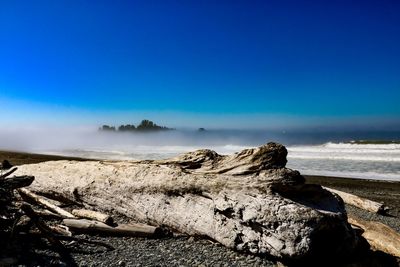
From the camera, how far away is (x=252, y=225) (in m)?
6.21

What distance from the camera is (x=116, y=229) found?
714 centimetres

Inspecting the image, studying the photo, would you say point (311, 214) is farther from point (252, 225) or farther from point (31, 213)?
point (31, 213)

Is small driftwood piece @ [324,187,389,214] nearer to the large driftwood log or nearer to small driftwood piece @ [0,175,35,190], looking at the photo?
the large driftwood log

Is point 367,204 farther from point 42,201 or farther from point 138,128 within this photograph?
point 138,128

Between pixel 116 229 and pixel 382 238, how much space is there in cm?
491

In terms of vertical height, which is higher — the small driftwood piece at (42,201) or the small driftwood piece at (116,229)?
the small driftwood piece at (42,201)

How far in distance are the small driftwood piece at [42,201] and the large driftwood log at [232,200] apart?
60 centimetres

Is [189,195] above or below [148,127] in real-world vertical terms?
below

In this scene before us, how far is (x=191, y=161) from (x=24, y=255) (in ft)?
11.5

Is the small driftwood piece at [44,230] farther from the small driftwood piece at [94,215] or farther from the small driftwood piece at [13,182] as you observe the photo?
the small driftwood piece at [94,215]

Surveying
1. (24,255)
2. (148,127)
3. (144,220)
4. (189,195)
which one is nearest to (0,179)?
(24,255)

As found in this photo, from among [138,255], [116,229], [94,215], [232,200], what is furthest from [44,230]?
[232,200]

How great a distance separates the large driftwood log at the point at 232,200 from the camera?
19.3 ft

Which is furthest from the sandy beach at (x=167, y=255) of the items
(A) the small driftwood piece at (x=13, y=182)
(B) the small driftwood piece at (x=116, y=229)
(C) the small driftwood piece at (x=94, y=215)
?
(A) the small driftwood piece at (x=13, y=182)
